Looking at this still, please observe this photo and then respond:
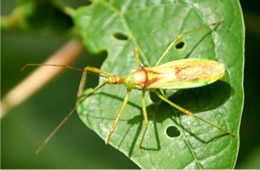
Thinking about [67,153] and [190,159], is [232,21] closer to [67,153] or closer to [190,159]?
[190,159]

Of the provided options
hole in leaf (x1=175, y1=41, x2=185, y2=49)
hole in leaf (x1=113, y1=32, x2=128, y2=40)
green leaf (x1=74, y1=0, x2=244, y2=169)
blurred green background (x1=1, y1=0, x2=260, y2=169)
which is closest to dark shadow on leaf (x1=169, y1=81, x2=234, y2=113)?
green leaf (x1=74, y1=0, x2=244, y2=169)

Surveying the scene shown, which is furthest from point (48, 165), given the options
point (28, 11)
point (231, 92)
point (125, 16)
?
point (231, 92)

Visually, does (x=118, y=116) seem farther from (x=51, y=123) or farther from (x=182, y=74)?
(x=51, y=123)

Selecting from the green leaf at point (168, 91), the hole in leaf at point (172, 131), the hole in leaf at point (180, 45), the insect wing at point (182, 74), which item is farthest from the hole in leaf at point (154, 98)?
the hole in leaf at point (180, 45)

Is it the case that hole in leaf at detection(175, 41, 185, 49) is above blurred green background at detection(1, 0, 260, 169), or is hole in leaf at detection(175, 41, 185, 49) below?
above

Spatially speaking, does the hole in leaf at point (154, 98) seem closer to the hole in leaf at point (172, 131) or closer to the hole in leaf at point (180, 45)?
the hole in leaf at point (172, 131)

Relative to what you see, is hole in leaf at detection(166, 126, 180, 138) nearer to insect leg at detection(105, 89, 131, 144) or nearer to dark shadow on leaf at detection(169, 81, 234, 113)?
dark shadow on leaf at detection(169, 81, 234, 113)
